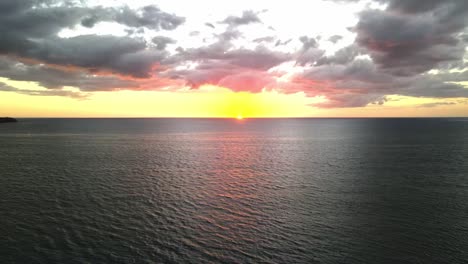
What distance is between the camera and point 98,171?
7250cm

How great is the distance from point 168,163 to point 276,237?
5774 cm

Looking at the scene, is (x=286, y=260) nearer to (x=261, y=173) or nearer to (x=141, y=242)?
(x=141, y=242)

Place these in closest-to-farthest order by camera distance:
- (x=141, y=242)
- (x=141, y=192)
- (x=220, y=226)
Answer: (x=141, y=242), (x=220, y=226), (x=141, y=192)

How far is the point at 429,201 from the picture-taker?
48812 millimetres

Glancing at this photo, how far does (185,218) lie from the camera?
134 feet

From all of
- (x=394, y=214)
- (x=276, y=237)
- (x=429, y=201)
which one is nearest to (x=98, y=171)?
(x=276, y=237)

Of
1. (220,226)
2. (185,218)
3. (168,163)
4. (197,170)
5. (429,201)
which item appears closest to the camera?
(220,226)

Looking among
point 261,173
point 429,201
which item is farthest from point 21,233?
point 429,201

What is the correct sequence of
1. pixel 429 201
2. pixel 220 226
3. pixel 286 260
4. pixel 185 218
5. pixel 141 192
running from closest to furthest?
pixel 286 260
pixel 220 226
pixel 185 218
pixel 429 201
pixel 141 192

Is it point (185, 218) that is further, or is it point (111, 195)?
point (111, 195)

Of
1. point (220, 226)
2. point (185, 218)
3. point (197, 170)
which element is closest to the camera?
point (220, 226)

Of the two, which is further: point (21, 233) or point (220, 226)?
point (220, 226)

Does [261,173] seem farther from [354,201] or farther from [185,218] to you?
[185,218]

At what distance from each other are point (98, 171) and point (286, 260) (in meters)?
58.6
